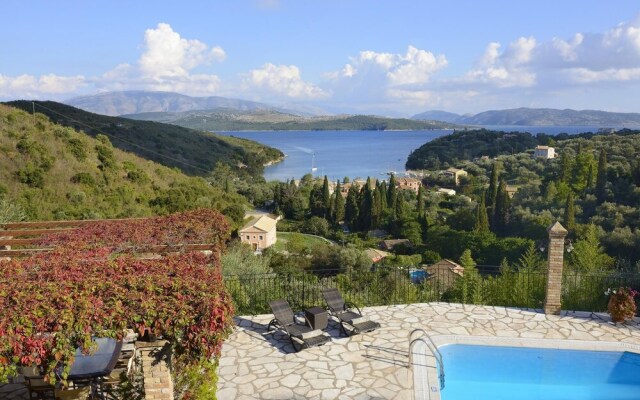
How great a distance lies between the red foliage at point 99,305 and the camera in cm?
341

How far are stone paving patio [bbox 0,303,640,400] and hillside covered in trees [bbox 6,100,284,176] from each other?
41055mm

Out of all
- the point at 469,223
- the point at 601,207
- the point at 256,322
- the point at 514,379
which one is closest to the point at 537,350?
the point at 514,379

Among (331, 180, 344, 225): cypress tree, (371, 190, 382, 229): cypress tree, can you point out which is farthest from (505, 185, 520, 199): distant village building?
(331, 180, 344, 225): cypress tree

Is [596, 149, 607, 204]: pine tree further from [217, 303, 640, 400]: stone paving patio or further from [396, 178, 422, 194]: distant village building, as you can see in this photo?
[217, 303, 640, 400]: stone paving patio

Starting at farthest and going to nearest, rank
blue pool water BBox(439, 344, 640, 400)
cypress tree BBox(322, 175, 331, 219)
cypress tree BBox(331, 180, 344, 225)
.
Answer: cypress tree BBox(322, 175, 331, 219) → cypress tree BBox(331, 180, 344, 225) → blue pool water BBox(439, 344, 640, 400)

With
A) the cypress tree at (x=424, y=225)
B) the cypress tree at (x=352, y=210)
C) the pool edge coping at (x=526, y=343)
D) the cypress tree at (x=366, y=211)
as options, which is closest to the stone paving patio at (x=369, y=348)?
the pool edge coping at (x=526, y=343)

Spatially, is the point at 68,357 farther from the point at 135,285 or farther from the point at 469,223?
the point at 469,223

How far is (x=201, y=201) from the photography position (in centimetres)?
3309

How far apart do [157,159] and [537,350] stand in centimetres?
5233

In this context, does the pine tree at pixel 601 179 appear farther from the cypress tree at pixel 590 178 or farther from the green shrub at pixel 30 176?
the green shrub at pixel 30 176

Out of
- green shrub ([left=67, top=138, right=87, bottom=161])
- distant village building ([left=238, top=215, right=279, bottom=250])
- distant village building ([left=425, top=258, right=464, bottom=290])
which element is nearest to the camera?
distant village building ([left=425, top=258, right=464, bottom=290])

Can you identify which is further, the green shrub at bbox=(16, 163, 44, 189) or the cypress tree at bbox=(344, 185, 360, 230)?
the cypress tree at bbox=(344, 185, 360, 230)

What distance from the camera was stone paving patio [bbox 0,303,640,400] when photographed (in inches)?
249

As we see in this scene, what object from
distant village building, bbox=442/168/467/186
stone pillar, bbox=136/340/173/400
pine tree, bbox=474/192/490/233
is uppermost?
stone pillar, bbox=136/340/173/400
